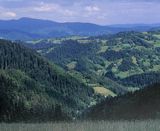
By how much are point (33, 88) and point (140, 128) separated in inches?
6456

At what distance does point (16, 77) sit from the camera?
180 metres

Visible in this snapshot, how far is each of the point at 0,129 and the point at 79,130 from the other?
6.89 ft

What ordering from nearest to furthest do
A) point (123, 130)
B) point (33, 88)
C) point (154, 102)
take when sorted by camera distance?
point (123, 130) < point (154, 102) < point (33, 88)

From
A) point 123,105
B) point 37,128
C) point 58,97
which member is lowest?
point 58,97

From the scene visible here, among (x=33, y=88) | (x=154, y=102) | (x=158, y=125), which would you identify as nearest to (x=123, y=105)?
(x=154, y=102)

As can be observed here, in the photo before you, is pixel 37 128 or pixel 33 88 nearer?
pixel 37 128

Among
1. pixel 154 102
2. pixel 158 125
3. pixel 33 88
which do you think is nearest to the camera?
pixel 158 125

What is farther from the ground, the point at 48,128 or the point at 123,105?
the point at 48,128

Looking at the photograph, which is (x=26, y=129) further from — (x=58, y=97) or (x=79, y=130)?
(x=58, y=97)

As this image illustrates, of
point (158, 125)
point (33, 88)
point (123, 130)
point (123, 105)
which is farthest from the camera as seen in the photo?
point (33, 88)

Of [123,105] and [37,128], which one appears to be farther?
[123,105]

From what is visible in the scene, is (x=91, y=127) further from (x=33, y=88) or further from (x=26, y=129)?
(x=33, y=88)

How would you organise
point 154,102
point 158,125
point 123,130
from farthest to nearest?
point 154,102
point 158,125
point 123,130

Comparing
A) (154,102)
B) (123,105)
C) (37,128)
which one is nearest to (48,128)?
(37,128)
